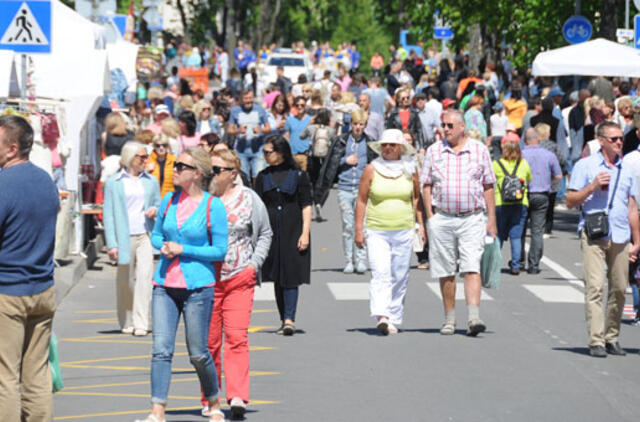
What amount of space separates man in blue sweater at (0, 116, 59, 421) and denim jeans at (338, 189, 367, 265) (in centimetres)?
1005

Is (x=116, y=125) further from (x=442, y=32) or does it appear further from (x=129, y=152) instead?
(x=442, y=32)

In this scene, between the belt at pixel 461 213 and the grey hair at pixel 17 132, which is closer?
the grey hair at pixel 17 132

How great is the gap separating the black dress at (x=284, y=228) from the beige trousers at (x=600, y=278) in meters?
2.41

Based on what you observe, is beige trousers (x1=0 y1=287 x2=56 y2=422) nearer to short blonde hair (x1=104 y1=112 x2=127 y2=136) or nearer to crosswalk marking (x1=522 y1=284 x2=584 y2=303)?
crosswalk marking (x1=522 y1=284 x2=584 y2=303)

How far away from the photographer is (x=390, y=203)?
13.9 m

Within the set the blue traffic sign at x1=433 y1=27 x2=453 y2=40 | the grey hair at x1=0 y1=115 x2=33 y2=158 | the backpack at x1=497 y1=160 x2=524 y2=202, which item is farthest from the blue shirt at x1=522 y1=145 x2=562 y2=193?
the blue traffic sign at x1=433 y1=27 x2=453 y2=40

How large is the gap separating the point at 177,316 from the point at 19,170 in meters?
1.37

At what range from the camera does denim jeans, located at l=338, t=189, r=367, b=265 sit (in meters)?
18.4

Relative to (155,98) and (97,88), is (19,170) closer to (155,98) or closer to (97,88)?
(97,88)

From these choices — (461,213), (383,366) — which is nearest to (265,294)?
(461,213)

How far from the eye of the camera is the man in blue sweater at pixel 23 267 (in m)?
8.26

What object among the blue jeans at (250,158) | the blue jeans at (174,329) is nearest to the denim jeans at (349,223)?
the blue jeans at (250,158)

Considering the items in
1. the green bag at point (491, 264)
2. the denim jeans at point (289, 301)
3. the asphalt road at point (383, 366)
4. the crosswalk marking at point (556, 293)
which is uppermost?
the green bag at point (491, 264)

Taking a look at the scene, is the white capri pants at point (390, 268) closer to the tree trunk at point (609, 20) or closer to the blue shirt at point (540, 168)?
the blue shirt at point (540, 168)
